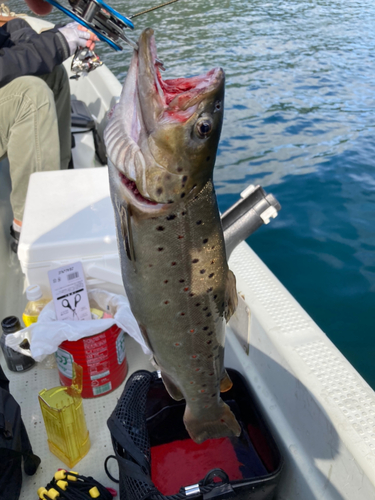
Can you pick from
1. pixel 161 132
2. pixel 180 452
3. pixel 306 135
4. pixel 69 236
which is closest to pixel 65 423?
pixel 180 452

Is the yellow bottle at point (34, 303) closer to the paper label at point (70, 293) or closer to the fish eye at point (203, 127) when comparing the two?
the paper label at point (70, 293)

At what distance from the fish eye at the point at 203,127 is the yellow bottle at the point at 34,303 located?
1669 mm

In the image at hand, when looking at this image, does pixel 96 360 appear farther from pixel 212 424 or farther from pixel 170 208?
pixel 170 208

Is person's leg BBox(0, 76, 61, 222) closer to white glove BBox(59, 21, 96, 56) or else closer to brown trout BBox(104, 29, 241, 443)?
white glove BBox(59, 21, 96, 56)

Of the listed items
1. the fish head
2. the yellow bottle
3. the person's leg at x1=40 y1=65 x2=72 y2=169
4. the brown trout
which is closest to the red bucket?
the yellow bottle

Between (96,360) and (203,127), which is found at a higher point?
(203,127)

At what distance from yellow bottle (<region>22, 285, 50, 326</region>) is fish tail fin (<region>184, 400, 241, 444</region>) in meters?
1.23

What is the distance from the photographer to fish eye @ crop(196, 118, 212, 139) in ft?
3.74

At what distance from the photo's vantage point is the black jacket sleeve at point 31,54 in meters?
3.16

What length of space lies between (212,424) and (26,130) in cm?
257

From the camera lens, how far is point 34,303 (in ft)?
8.38

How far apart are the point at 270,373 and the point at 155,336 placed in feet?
2.94

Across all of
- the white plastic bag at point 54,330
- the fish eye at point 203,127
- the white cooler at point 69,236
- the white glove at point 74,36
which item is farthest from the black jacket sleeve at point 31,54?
the fish eye at point 203,127

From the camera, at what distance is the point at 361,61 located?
10328 millimetres
